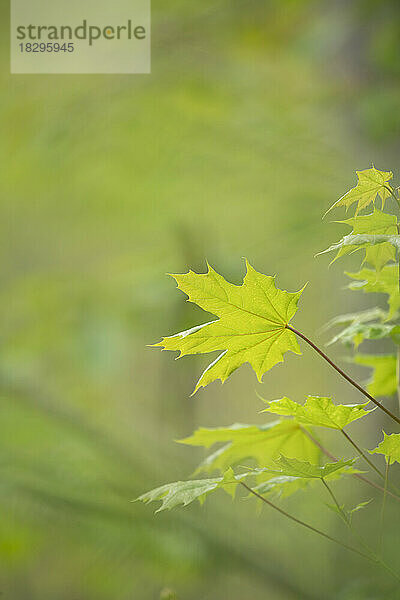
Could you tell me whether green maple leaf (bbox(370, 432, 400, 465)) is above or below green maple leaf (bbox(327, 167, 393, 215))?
below

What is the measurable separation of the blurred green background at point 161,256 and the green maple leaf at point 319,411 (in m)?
0.84

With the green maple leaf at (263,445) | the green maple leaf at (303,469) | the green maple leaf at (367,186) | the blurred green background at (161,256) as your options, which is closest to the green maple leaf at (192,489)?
the green maple leaf at (303,469)

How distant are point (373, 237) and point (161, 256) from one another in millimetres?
1035

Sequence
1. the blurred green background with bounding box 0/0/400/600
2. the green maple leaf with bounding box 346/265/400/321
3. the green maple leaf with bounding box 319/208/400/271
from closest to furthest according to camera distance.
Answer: the green maple leaf with bounding box 319/208/400/271, the green maple leaf with bounding box 346/265/400/321, the blurred green background with bounding box 0/0/400/600

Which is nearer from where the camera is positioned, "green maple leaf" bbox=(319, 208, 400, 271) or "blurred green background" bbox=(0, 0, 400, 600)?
"green maple leaf" bbox=(319, 208, 400, 271)

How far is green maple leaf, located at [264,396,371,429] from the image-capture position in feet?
1.58

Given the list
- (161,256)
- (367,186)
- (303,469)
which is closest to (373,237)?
(367,186)

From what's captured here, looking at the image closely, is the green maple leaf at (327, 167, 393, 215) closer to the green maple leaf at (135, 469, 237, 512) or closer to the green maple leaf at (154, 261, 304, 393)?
the green maple leaf at (154, 261, 304, 393)

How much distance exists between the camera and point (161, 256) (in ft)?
4.69

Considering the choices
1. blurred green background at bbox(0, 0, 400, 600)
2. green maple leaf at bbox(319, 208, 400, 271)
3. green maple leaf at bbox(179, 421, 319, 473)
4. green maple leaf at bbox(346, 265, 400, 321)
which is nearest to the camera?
green maple leaf at bbox(319, 208, 400, 271)

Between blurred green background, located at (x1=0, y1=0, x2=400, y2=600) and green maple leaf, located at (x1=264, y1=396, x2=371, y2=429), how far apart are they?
840mm

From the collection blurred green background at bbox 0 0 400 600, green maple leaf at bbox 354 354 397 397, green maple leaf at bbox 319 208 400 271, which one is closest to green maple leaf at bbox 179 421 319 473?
green maple leaf at bbox 354 354 397 397

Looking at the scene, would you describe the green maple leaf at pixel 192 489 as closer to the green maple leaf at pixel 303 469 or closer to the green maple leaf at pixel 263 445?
the green maple leaf at pixel 303 469

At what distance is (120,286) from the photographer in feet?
5.14
